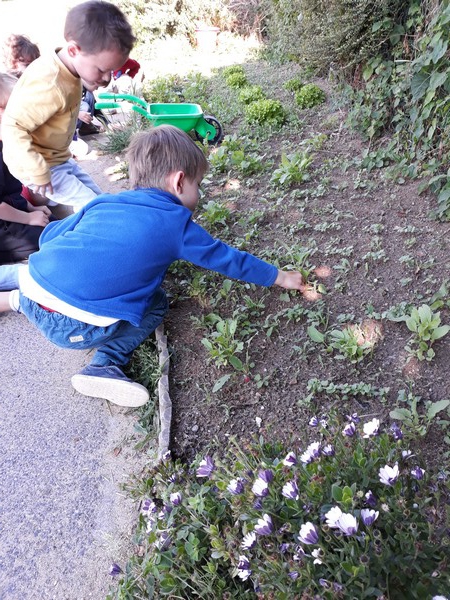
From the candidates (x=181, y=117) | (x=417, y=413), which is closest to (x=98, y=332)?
(x=417, y=413)

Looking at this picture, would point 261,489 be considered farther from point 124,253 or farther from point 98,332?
point 98,332

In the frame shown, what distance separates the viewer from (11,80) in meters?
3.46

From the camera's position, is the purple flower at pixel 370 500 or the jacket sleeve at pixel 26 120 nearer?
the purple flower at pixel 370 500

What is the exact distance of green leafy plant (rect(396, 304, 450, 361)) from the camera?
2.13 meters

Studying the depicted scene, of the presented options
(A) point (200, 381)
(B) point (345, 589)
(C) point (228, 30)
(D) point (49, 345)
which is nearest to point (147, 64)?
(C) point (228, 30)

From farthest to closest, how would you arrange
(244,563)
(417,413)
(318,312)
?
(318,312) < (417,413) < (244,563)

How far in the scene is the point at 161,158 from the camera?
2.36 m

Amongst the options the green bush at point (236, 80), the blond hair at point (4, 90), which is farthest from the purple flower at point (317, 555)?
the green bush at point (236, 80)

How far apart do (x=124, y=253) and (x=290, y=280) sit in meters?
0.97

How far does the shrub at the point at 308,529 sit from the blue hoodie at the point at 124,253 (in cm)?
95

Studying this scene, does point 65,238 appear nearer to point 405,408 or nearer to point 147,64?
point 405,408

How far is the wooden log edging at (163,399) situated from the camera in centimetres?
213

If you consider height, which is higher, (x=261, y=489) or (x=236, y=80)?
(x=236, y=80)

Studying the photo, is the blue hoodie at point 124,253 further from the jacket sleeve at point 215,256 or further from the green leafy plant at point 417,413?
the green leafy plant at point 417,413
